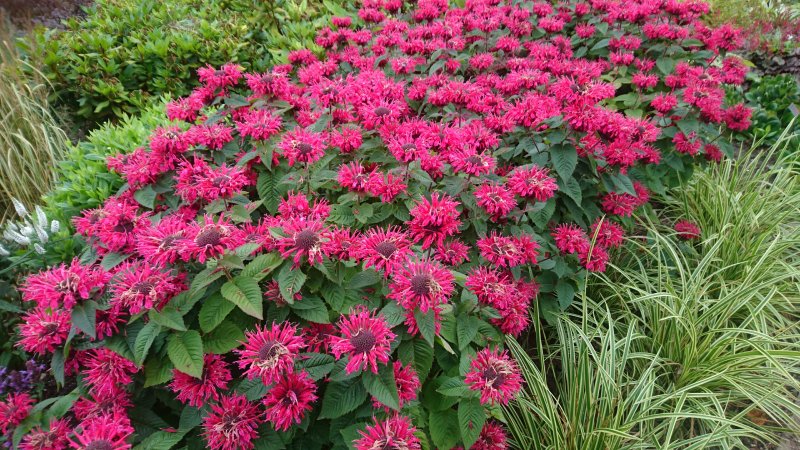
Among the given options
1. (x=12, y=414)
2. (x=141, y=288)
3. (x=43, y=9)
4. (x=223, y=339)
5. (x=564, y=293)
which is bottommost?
(x=564, y=293)

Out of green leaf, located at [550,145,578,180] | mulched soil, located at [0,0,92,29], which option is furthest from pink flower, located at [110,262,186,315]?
mulched soil, located at [0,0,92,29]

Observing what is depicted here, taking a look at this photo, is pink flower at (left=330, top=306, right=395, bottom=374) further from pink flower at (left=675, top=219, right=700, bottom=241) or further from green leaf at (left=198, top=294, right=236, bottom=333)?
pink flower at (left=675, top=219, right=700, bottom=241)

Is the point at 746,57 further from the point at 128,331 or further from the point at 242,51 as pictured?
the point at 128,331

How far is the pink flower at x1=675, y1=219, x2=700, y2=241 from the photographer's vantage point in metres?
3.06

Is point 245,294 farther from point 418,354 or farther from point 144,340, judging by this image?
point 418,354

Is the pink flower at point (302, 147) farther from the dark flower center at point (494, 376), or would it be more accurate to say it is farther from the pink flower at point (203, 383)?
the dark flower center at point (494, 376)

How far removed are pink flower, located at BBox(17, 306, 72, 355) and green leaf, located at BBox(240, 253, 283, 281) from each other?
55cm

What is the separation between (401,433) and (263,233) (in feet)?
2.77

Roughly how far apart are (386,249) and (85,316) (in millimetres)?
883

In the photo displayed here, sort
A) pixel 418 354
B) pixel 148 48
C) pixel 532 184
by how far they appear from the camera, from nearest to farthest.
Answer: pixel 418 354 < pixel 532 184 < pixel 148 48

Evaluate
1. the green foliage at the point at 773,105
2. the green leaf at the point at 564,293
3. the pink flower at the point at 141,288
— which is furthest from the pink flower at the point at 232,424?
the green foliage at the point at 773,105

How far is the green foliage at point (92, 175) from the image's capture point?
246 cm

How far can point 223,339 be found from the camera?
1468 mm

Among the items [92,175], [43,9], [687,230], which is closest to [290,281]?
[92,175]
